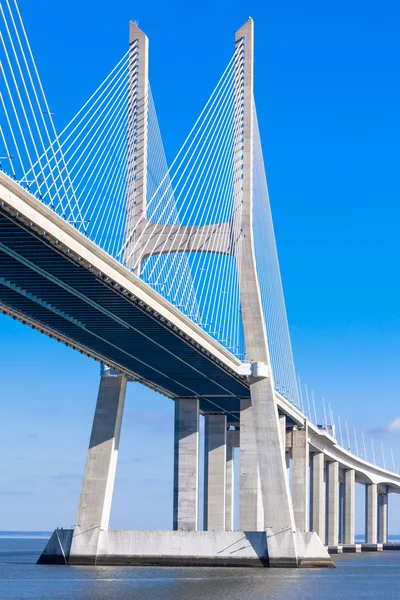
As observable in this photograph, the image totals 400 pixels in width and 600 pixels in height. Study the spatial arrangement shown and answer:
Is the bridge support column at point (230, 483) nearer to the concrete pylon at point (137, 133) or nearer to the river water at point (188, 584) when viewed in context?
the river water at point (188, 584)

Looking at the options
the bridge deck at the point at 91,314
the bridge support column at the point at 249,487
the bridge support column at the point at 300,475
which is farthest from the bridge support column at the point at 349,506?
the bridge deck at the point at 91,314

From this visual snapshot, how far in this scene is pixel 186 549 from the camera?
200 ft

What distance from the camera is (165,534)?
202 ft

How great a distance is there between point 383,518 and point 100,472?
269 ft

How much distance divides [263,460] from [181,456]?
1036cm

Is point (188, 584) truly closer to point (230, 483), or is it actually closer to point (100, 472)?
point (100, 472)

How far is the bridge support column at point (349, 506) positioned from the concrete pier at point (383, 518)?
58.8 ft

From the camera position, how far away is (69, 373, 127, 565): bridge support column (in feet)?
200

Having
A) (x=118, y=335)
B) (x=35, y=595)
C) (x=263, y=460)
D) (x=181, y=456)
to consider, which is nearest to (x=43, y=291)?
(x=118, y=335)

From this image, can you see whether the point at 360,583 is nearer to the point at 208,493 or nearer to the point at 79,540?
the point at 79,540

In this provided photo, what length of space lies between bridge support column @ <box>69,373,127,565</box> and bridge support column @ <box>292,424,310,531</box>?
88.1 ft

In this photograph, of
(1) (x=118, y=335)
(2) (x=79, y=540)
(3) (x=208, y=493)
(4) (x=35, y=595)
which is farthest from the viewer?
(3) (x=208, y=493)

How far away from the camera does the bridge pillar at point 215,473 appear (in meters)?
77.4

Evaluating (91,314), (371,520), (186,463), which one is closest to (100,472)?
(186,463)
